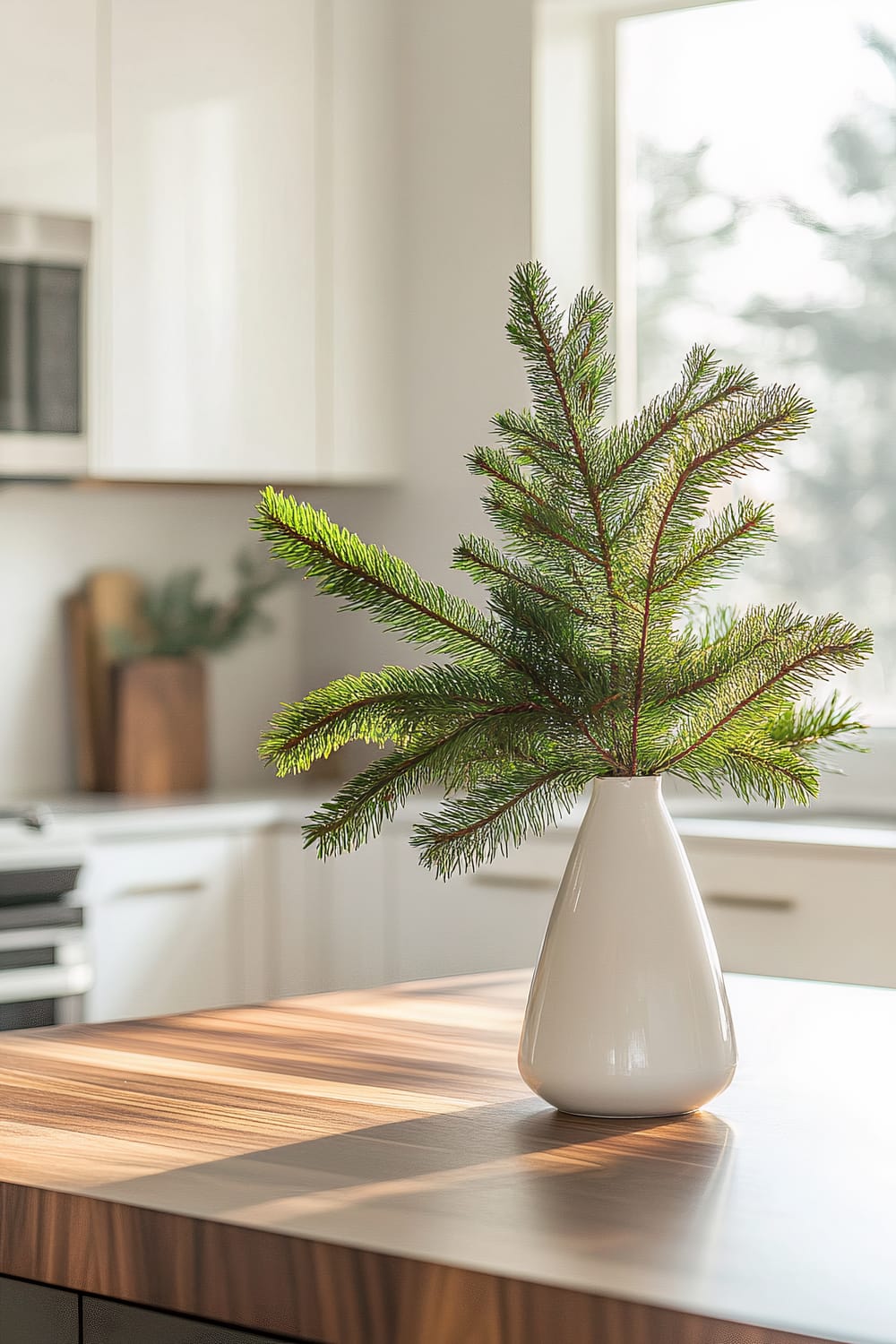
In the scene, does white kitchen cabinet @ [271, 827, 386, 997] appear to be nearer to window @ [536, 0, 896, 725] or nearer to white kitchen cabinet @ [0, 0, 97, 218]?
window @ [536, 0, 896, 725]

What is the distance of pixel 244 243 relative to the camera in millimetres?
3299

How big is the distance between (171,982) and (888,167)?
6.67 ft

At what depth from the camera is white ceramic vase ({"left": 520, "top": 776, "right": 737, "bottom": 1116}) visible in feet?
2.95

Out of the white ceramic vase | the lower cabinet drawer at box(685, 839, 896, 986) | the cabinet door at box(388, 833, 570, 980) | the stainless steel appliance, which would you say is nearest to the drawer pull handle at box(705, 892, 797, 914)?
the lower cabinet drawer at box(685, 839, 896, 986)

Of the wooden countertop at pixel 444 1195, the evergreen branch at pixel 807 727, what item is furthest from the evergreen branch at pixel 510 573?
the wooden countertop at pixel 444 1195

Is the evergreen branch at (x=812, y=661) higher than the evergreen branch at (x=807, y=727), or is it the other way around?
the evergreen branch at (x=812, y=661)

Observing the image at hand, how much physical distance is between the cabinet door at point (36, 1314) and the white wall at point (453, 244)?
2685 millimetres

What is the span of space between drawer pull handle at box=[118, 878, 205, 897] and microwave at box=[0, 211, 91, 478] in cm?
74

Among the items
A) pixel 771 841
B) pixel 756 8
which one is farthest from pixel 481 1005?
pixel 756 8

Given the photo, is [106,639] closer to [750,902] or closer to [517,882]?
[517,882]

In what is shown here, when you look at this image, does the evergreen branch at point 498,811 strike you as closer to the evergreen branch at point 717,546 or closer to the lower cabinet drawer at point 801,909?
the evergreen branch at point 717,546

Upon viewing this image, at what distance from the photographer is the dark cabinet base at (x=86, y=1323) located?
761 mm

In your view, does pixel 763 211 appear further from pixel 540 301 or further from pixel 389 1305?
pixel 389 1305

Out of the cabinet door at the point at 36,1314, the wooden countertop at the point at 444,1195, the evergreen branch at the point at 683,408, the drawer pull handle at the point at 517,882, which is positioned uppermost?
the evergreen branch at the point at 683,408
